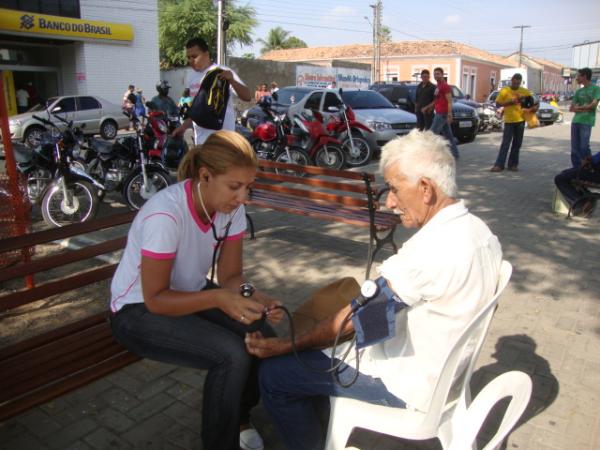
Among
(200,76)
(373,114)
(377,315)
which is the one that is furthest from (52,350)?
(373,114)

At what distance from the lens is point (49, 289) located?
2568 mm

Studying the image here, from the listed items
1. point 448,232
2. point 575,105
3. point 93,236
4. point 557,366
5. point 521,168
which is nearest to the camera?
point 448,232

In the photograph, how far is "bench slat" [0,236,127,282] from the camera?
8.02 feet

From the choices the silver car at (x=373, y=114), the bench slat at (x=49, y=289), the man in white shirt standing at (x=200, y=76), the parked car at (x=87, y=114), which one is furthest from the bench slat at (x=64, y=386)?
the parked car at (x=87, y=114)

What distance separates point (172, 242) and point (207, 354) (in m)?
0.46

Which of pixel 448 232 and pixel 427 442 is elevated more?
pixel 448 232

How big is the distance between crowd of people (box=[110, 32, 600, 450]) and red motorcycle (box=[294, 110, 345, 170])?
787 centimetres

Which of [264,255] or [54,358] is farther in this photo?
[264,255]

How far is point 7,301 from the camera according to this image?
94.3 inches

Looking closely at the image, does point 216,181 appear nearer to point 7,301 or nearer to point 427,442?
point 7,301

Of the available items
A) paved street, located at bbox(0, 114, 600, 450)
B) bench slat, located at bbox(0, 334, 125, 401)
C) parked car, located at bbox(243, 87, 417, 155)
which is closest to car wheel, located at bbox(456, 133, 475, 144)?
parked car, located at bbox(243, 87, 417, 155)

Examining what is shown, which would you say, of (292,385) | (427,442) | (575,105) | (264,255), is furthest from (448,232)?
(575,105)

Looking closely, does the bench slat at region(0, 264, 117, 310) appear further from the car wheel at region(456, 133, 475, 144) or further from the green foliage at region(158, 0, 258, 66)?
the green foliage at region(158, 0, 258, 66)

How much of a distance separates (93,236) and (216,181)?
4.07 metres
